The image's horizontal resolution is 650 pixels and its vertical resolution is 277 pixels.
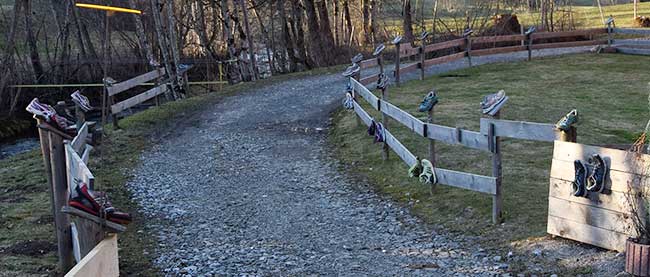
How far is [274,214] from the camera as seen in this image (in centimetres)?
862

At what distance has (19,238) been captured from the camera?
802cm

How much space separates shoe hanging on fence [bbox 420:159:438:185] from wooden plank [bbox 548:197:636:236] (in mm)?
1789

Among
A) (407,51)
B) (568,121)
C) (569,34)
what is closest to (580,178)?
(568,121)

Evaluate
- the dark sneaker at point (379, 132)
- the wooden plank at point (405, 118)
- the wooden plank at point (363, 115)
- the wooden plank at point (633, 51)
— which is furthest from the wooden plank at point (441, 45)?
the wooden plank at point (405, 118)

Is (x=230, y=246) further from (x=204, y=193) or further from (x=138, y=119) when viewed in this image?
(x=138, y=119)

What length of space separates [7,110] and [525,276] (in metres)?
20.3

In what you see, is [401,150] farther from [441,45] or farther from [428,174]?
[441,45]

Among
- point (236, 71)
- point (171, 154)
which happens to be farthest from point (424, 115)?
point (236, 71)

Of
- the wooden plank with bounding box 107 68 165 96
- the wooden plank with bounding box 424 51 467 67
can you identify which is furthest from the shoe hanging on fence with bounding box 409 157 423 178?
the wooden plank with bounding box 424 51 467 67

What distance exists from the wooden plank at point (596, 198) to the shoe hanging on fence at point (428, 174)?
180cm

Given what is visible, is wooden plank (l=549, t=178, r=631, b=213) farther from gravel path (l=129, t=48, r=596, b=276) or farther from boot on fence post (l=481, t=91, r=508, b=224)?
gravel path (l=129, t=48, r=596, b=276)

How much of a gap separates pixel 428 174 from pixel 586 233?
2329 millimetres

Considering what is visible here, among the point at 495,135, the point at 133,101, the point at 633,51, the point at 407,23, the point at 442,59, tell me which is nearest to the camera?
the point at 495,135

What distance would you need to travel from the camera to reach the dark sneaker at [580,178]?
20.2 feet
